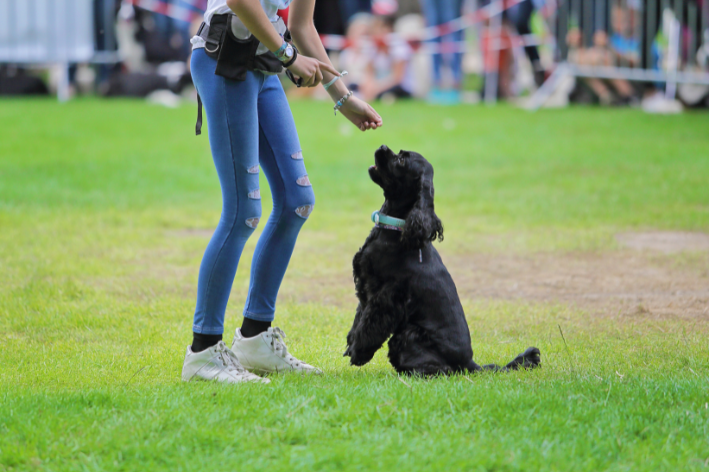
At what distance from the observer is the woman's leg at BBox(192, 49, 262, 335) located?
3379mm

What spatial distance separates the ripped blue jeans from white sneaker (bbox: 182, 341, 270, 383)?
0.33 ft

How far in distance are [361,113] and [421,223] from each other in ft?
2.11

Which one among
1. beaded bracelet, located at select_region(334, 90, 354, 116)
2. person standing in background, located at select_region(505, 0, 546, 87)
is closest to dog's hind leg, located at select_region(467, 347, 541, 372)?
beaded bracelet, located at select_region(334, 90, 354, 116)

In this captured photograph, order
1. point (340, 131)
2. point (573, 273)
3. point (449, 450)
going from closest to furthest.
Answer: point (449, 450)
point (573, 273)
point (340, 131)

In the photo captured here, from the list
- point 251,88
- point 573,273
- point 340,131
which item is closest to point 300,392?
point 251,88

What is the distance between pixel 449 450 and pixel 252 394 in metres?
0.89

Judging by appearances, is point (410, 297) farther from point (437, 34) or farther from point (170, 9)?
point (170, 9)

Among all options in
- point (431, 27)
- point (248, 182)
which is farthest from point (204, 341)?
point (431, 27)

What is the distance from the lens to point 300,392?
128 inches

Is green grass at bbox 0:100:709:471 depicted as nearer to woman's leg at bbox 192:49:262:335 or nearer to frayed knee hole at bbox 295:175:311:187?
woman's leg at bbox 192:49:262:335

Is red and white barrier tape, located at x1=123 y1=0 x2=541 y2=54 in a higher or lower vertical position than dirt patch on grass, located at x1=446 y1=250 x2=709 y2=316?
higher

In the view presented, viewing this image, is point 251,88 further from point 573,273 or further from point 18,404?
point 573,273

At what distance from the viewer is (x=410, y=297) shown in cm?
366

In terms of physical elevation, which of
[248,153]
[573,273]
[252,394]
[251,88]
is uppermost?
[251,88]
